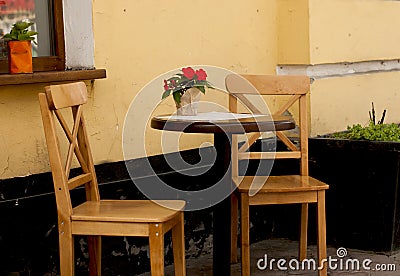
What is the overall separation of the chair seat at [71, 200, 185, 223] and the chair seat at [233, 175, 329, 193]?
0.67m

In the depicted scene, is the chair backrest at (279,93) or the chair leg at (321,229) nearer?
the chair leg at (321,229)

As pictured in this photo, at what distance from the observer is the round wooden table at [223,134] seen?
3.62 m

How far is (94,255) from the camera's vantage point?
3.89m

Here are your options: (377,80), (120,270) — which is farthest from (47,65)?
(377,80)

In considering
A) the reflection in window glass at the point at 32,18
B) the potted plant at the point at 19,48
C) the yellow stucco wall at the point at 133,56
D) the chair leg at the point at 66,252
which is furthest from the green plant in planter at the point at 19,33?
the chair leg at the point at 66,252

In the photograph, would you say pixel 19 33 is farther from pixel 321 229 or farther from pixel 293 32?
pixel 293 32

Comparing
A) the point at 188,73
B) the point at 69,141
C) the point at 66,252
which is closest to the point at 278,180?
the point at 188,73

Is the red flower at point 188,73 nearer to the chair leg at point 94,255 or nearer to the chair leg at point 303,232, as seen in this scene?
the chair leg at point 94,255

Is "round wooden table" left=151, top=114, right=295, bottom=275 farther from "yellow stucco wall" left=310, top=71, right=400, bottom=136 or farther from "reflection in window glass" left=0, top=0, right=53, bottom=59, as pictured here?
"yellow stucco wall" left=310, top=71, right=400, bottom=136
